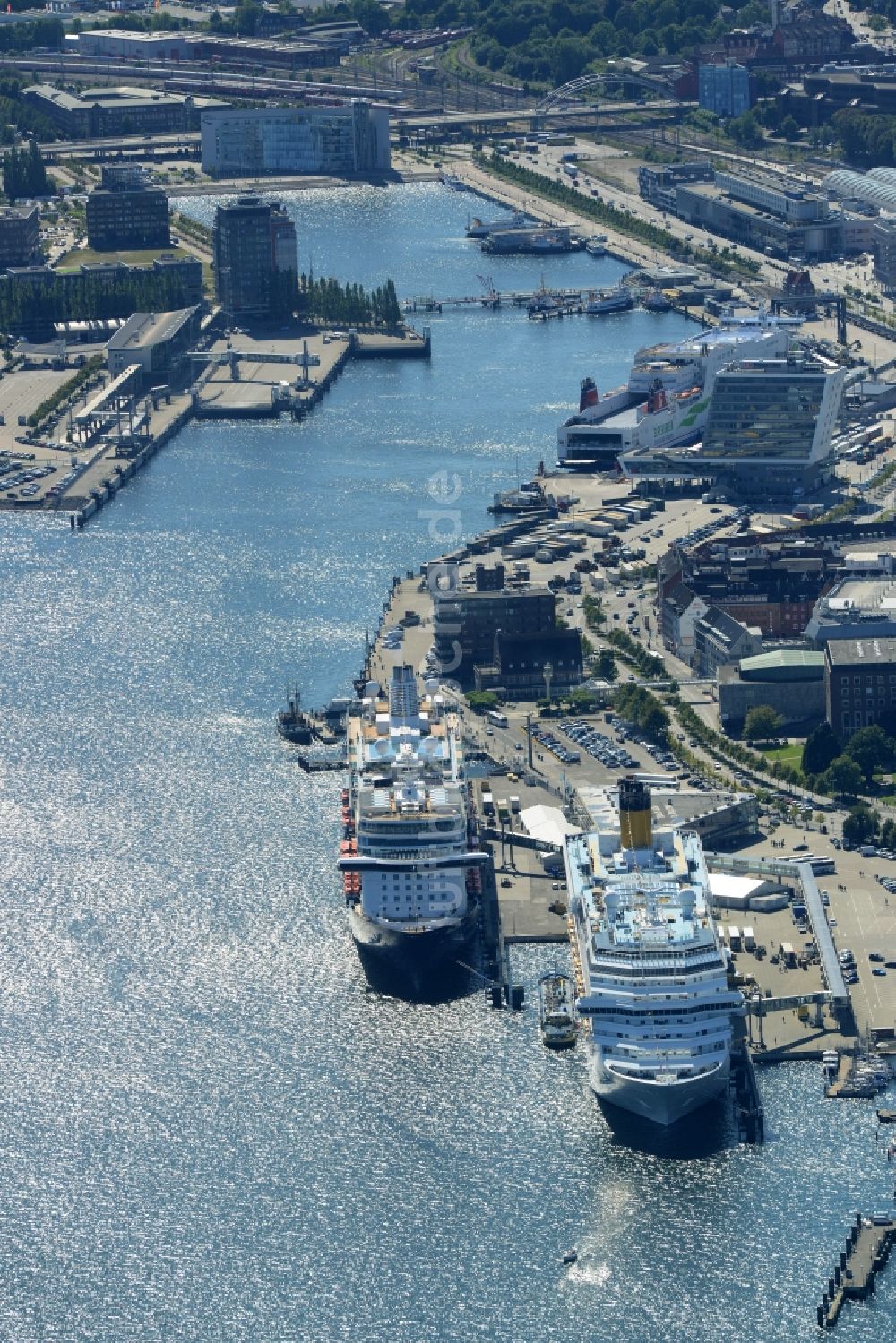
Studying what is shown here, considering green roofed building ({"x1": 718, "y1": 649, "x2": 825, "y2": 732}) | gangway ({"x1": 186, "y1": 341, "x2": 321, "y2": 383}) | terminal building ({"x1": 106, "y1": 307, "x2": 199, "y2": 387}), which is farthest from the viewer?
gangway ({"x1": 186, "y1": 341, "x2": 321, "y2": 383})

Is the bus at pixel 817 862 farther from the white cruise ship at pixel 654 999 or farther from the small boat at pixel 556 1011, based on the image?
the small boat at pixel 556 1011

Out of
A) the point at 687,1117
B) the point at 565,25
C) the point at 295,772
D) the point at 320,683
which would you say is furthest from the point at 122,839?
the point at 565,25

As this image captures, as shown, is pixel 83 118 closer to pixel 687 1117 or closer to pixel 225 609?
pixel 225 609

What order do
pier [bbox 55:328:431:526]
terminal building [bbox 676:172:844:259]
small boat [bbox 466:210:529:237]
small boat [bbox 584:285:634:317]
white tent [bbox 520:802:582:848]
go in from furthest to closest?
small boat [bbox 466:210:529:237] < terminal building [bbox 676:172:844:259] < small boat [bbox 584:285:634:317] < pier [bbox 55:328:431:526] < white tent [bbox 520:802:582:848]

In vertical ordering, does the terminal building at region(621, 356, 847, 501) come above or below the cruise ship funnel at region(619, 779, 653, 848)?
below

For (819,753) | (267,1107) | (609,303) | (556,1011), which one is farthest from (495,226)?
(267,1107)

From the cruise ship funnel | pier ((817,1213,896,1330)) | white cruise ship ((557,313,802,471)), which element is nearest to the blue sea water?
pier ((817,1213,896,1330))

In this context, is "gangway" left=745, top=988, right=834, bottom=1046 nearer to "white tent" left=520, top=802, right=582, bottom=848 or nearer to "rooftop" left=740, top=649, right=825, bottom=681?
"white tent" left=520, top=802, right=582, bottom=848
